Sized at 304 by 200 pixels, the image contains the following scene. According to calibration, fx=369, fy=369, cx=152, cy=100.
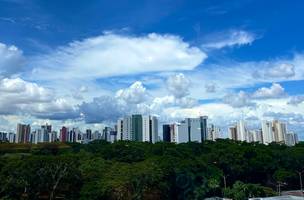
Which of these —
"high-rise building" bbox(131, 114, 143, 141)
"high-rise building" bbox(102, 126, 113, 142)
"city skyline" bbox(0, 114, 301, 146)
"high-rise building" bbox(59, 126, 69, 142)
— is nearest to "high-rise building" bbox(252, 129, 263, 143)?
"city skyline" bbox(0, 114, 301, 146)

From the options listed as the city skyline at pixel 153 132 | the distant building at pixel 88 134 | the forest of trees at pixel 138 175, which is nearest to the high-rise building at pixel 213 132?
the city skyline at pixel 153 132

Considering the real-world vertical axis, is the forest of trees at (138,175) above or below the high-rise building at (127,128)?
below

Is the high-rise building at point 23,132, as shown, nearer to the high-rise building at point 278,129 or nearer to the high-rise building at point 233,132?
the high-rise building at point 233,132

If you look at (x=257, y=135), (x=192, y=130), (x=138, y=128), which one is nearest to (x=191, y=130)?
(x=192, y=130)

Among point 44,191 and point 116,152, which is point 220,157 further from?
point 44,191

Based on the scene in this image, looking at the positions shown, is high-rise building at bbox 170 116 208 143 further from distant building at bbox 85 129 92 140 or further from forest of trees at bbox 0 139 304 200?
forest of trees at bbox 0 139 304 200
